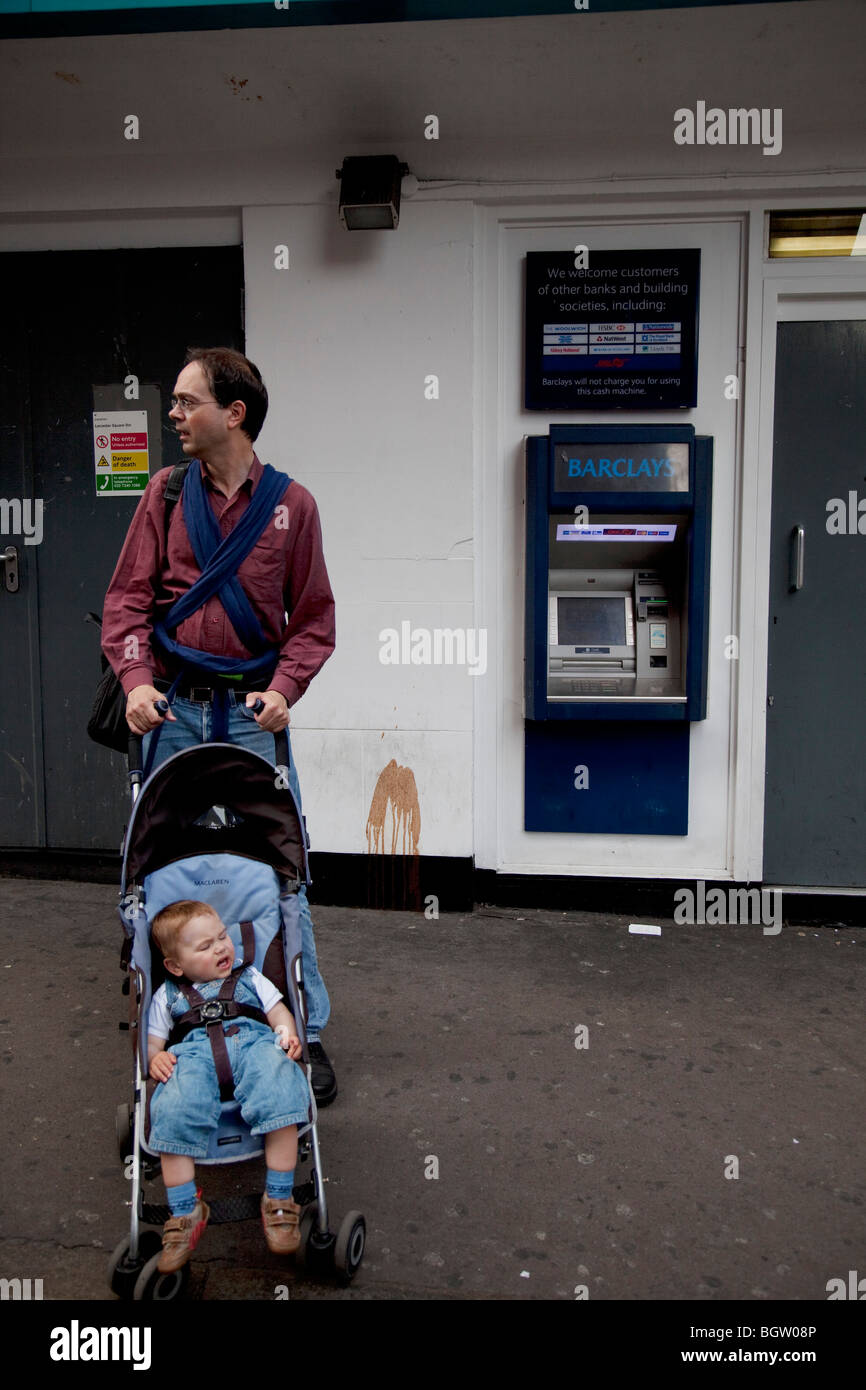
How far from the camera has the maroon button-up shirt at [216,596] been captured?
9.36 ft

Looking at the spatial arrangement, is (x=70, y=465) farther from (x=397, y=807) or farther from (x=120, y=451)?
(x=397, y=807)

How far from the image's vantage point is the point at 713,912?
15.2ft

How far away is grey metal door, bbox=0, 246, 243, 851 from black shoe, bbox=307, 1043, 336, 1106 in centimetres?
220

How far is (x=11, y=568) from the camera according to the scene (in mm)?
4930

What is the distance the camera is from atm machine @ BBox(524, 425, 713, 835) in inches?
172

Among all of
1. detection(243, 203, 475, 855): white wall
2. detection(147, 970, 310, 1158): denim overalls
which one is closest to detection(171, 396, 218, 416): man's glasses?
detection(147, 970, 310, 1158): denim overalls

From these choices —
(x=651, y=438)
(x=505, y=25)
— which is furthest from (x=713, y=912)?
(x=505, y=25)

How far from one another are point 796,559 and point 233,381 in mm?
2755

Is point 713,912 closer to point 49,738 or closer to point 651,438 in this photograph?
point 651,438

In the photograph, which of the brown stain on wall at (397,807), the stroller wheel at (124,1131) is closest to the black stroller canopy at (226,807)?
the stroller wheel at (124,1131)

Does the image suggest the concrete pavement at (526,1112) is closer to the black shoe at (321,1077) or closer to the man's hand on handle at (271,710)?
the black shoe at (321,1077)

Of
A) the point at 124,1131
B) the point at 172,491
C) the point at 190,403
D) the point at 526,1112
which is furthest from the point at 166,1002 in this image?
the point at 190,403

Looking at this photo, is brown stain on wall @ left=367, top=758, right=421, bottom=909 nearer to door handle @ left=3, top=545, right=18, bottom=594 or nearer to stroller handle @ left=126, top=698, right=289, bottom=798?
stroller handle @ left=126, top=698, right=289, bottom=798

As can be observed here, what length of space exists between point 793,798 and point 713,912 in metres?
0.63
